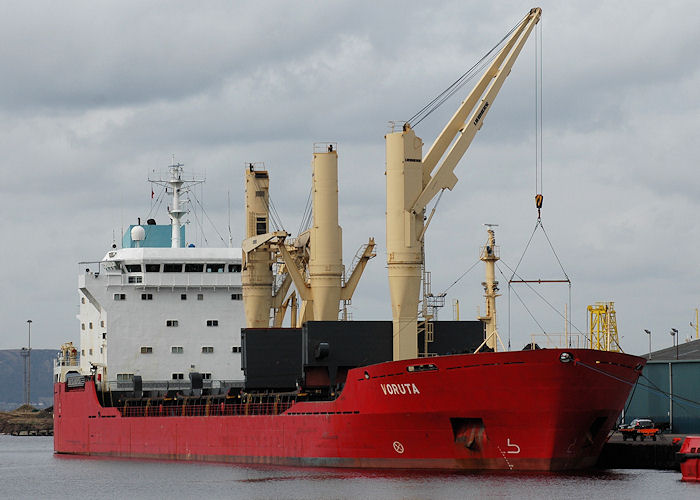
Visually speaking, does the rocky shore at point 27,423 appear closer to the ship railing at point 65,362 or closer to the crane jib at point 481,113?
the ship railing at point 65,362

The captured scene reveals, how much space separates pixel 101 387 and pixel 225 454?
10.1m

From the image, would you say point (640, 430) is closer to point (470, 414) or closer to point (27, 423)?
point (470, 414)

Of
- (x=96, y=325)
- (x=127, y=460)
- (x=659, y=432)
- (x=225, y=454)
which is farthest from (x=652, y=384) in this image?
(x=96, y=325)

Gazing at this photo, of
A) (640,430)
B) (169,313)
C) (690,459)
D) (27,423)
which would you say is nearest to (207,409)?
(169,313)

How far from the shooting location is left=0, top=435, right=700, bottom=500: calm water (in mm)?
31125

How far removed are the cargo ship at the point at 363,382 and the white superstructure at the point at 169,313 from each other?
220 millimetres

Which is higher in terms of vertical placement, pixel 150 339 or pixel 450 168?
pixel 450 168

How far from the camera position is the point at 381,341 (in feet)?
131

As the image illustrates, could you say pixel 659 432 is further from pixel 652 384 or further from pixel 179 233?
pixel 179 233

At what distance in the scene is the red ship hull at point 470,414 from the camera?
32750 millimetres

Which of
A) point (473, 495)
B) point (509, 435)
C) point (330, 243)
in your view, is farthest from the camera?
point (330, 243)

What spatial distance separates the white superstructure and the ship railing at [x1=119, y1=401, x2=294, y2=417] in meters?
2.94

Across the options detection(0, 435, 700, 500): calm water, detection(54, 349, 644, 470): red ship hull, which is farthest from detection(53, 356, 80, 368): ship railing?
detection(54, 349, 644, 470): red ship hull

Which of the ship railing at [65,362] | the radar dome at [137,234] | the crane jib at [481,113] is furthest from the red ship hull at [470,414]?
the ship railing at [65,362]
